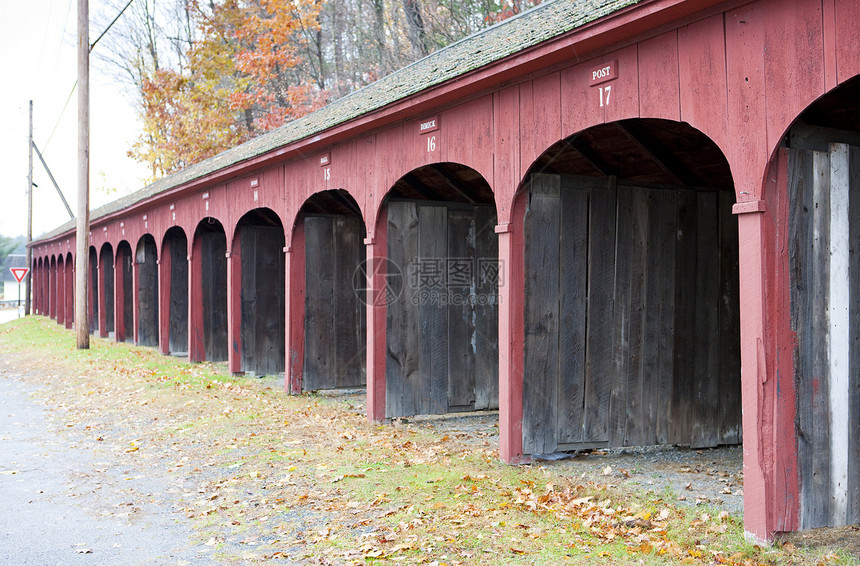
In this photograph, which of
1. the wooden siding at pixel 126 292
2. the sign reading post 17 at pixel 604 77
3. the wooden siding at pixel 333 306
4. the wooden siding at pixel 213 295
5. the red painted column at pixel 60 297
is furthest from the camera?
the red painted column at pixel 60 297

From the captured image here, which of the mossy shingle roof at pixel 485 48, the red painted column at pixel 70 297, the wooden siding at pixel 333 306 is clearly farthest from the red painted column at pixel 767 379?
the red painted column at pixel 70 297

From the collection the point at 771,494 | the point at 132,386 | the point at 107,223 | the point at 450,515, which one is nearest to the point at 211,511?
the point at 450,515

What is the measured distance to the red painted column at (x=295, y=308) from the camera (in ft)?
40.2

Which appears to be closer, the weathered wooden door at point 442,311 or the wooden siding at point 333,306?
the weathered wooden door at point 442,311

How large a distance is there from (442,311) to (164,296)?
10594mm

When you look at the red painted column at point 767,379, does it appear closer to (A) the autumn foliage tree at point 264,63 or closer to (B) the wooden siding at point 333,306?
(B) the wooden siding at point 333,306

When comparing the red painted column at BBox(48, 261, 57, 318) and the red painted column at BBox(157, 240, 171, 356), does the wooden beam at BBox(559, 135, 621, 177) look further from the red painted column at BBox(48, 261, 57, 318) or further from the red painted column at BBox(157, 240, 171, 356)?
the red painted column at BBox(48, 261, 57, 318)

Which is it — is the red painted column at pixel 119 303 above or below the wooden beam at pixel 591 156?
below

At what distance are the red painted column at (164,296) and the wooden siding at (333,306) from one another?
750 centimetres

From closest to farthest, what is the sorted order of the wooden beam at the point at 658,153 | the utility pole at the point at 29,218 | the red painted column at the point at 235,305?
1. the wooden beam at the point at 658,153
2. the red painted column at the point at 235,305
3. the utility pole at the point at 29,218

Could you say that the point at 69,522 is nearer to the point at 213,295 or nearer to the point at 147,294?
the point at 213,295

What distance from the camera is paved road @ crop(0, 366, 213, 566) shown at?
5.03 m

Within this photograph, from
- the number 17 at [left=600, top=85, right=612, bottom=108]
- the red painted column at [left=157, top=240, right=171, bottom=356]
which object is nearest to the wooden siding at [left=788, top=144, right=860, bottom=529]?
the number 17 at [left=600, top=85, right=612, bottom=108]

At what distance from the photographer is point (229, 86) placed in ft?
118
